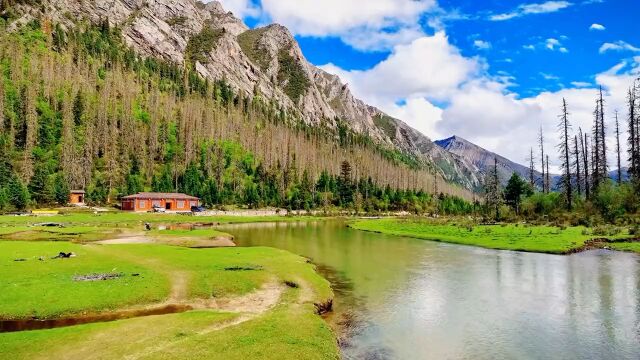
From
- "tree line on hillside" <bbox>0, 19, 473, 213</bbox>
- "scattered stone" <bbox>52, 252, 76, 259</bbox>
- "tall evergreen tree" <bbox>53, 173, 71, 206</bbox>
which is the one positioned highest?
"tree line on hillside" <bbox>0, 19, 473, 213</bbox>

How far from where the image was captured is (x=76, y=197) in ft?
415

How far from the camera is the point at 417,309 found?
2895cm

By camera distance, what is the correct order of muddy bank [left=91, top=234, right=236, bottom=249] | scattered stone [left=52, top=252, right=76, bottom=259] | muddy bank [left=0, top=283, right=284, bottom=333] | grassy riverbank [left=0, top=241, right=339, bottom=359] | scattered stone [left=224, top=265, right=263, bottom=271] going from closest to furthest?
grassy riverbank [left=0, top=241, right=339, bottom=359] < muddy bank [left=0, top=283, right=284, bottom=333] < scattered stone [left=224, top=265, right=263, bottom=271] < scattered stone [left=52, top=252, right=76, bottom=259] < muddy bank [left=91, top=234, right=236, bottom=249]

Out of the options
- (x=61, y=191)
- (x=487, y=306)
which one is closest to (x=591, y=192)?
(x=487, y=306)

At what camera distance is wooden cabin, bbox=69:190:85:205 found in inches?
4941

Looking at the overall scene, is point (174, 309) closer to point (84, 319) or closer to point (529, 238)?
point (84, 319)

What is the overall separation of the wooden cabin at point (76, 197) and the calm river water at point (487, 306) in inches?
4031

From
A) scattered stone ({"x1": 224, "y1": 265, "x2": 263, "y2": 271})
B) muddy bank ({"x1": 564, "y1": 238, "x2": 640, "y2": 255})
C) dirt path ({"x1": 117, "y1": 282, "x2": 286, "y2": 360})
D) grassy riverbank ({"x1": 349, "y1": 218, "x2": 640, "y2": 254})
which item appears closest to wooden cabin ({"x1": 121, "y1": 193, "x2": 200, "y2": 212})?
grassy riverbank ({"x1": 349, "y1": 218, "x2": 640, "y2": 254})

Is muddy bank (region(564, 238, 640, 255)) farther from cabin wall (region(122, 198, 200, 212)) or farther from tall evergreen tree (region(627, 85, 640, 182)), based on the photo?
cabin wall (region(122, 198, 200, 212))

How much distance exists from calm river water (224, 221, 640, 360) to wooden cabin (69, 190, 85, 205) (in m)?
102

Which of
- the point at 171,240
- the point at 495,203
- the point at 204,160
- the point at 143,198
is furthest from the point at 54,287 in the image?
the point at 204,160

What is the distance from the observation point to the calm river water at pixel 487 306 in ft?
71.5

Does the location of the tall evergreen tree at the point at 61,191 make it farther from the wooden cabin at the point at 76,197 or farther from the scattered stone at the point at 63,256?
the scattered stone at the point at 63,256

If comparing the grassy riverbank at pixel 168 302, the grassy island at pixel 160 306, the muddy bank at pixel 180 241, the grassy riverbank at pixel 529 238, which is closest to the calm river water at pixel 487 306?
the grassy island at pixel 160 306
